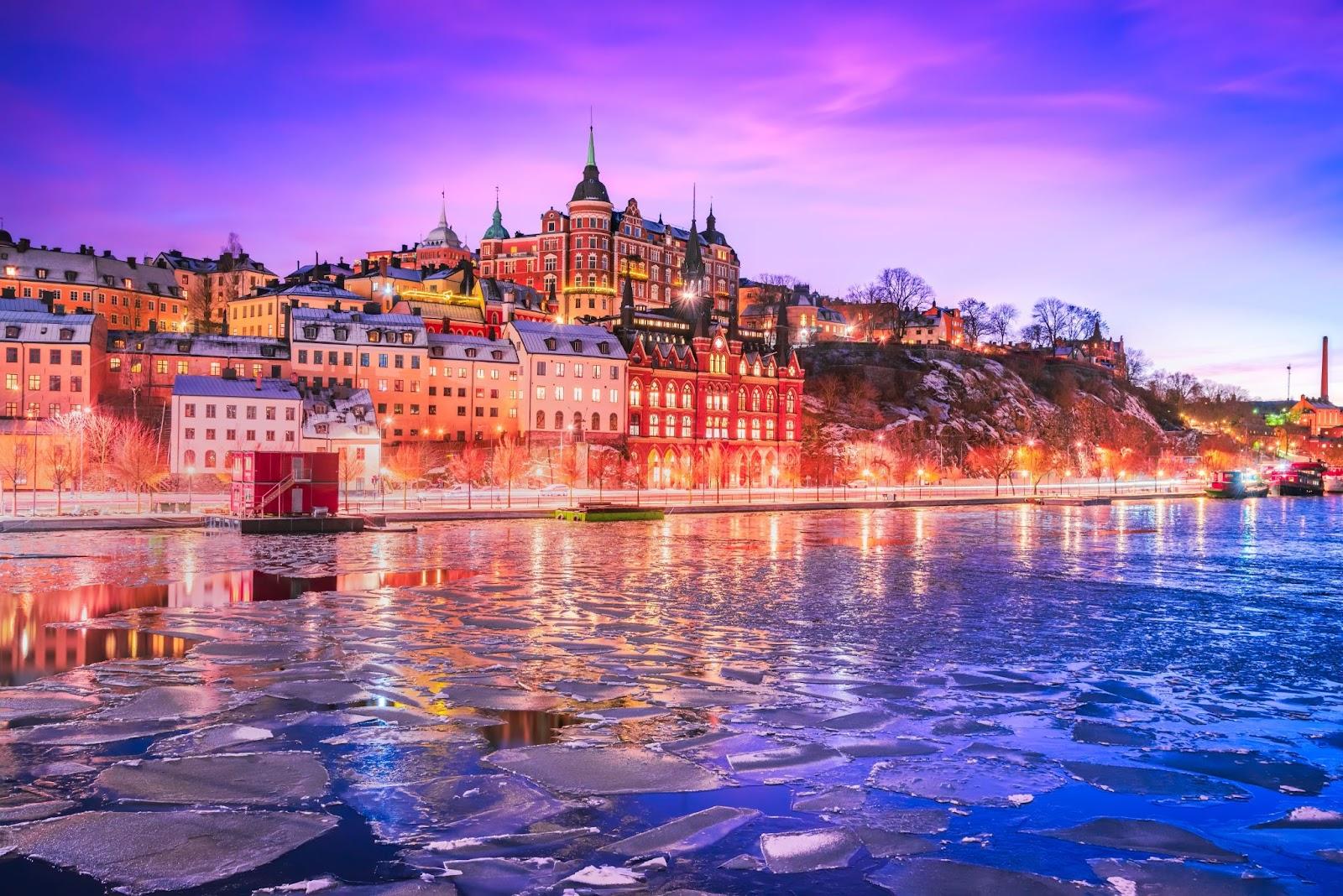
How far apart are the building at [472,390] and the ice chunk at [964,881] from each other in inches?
3432

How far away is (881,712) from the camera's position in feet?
45.6

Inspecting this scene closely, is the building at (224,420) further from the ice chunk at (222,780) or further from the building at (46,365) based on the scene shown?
the ice chunk at (222,780)

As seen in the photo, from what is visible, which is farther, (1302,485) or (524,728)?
(1302,485)

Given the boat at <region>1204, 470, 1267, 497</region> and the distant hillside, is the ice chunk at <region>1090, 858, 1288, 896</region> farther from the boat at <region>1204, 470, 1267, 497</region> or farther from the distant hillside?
the distant hillside

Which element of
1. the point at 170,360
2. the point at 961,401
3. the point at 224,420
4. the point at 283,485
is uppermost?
the point at 170,360

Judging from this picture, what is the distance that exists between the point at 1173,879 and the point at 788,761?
4159mm

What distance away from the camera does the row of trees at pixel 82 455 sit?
66.9 meters

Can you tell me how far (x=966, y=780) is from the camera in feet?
36.1

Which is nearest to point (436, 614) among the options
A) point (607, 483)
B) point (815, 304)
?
point (607, 483)

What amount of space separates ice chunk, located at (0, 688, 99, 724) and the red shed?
32281 mm

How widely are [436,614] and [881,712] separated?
438 inches

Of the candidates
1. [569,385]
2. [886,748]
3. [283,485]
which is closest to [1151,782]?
[886,748]

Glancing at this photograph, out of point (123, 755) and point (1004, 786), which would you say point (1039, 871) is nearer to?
point (1004, 786)

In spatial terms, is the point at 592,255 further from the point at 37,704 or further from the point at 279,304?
the point at 37,704
